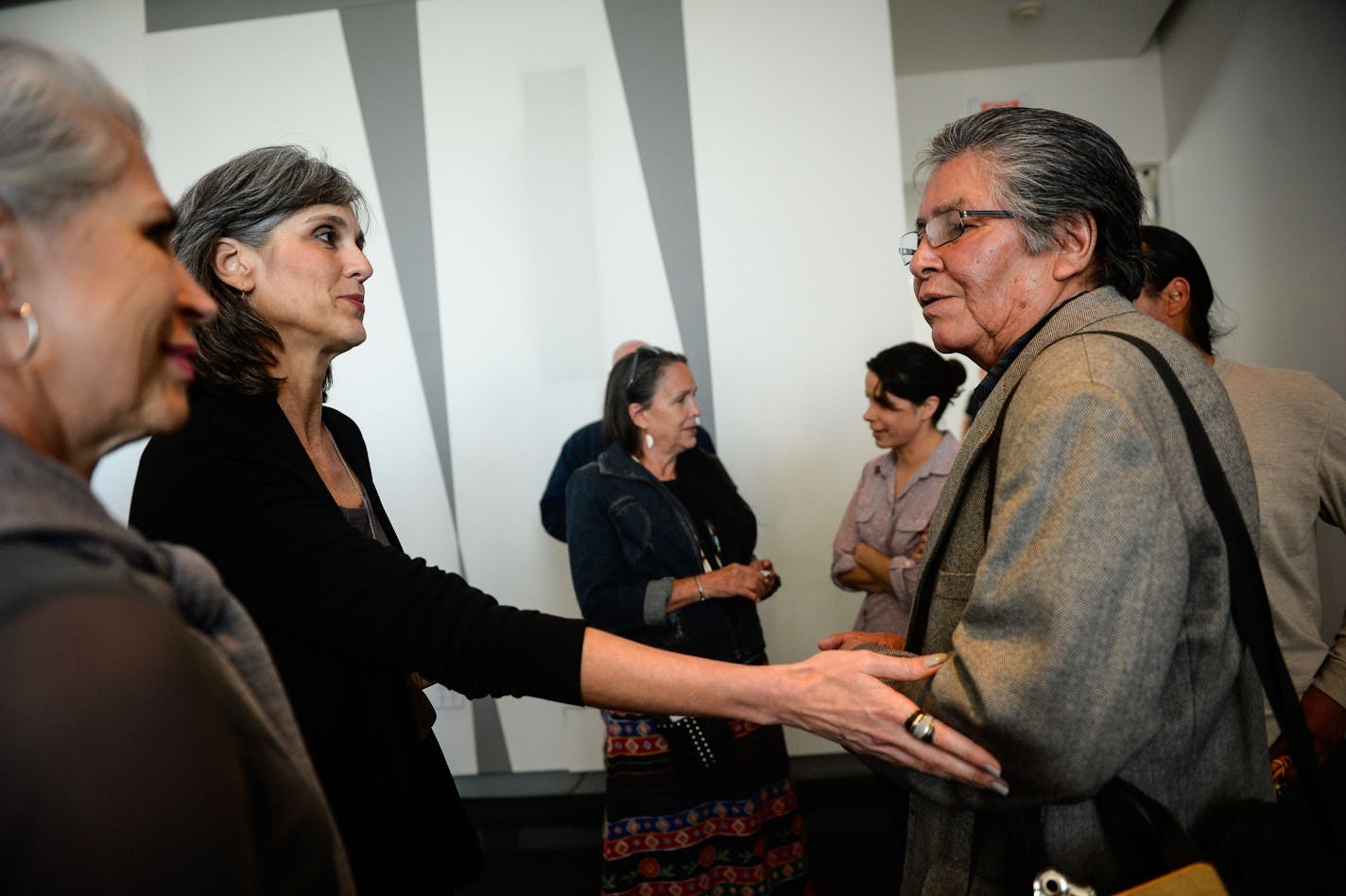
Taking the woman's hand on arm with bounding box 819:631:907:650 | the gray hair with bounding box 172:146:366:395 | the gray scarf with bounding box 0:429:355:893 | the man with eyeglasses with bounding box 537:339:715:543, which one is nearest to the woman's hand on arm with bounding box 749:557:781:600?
the man with eyeglasses with bounding box 537:339:715:543

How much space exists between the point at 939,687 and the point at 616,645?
41cm

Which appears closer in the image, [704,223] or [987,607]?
[987,607]

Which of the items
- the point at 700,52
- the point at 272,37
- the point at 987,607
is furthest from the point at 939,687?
the point at 272,37

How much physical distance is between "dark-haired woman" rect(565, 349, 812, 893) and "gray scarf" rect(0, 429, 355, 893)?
1.70 metres

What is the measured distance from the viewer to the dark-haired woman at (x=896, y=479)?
2.81 metres

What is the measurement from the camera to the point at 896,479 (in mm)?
3006

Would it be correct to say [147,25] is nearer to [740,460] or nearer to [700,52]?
[700,52]

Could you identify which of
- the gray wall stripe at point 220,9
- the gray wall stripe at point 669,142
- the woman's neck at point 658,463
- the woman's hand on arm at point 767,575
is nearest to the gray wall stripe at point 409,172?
the gray wall stripe at point 220,9

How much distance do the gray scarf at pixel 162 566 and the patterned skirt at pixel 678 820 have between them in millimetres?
1728

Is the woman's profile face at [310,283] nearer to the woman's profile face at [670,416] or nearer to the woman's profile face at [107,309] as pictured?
the woman's profile face at [107,309]

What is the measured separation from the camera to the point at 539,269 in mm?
4023

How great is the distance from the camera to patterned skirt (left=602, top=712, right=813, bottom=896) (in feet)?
7.89

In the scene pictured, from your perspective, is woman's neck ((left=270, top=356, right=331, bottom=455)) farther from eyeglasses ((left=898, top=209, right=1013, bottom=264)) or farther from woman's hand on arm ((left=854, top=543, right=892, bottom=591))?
woman's hand on arm ((left=854, top=543, right=892, bottom=591))

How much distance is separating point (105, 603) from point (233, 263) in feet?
3.24
